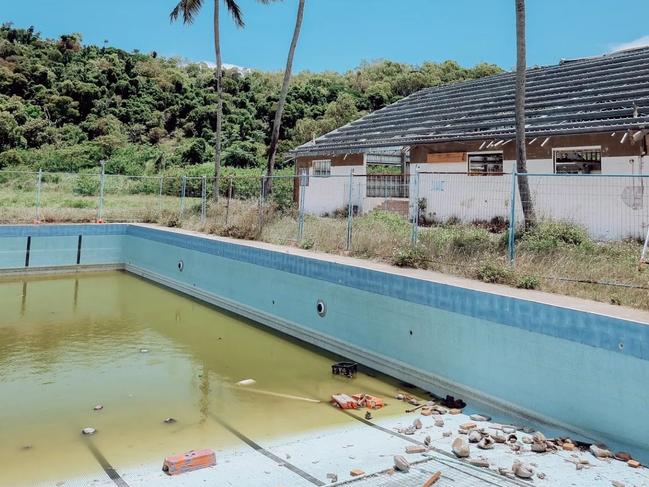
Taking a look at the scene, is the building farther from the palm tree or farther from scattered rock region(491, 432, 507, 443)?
scattered rock region(491, 432, 507, 443)

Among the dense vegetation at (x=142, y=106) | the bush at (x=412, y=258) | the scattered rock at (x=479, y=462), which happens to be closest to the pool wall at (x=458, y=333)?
the bush at (x=412, y=258)

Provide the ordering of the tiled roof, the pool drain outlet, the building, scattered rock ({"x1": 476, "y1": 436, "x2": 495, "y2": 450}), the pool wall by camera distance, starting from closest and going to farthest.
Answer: scattered rock ({"x1": 476, "y1": 436, "x2": 495, "y2": 450})
the pool wall
the pool drain outlet
the building
the tiled roof

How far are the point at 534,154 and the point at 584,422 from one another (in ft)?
34.7

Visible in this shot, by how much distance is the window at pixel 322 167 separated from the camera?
21527 millimetres

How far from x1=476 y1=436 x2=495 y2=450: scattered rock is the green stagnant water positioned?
5.35 ft

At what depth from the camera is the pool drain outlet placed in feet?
30.7

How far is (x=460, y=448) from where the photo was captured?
4980 mm

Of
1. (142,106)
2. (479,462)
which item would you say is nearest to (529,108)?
(479,462)

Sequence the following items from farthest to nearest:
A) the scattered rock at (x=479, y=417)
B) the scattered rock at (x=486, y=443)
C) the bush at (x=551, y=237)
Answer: the bush at (x=551, y=237) < the scattered rock at (x=479, y=417) < the scattered rock at (x=486, y=443)

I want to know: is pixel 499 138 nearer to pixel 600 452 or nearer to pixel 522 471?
pixel 600 452

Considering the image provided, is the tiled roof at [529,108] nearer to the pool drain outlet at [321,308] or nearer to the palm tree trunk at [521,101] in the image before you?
the palm tree trunk at [521,101]

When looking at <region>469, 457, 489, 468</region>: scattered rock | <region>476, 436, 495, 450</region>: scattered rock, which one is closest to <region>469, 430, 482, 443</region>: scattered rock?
<region>476, 436, 495, 450</region>: scattered rock

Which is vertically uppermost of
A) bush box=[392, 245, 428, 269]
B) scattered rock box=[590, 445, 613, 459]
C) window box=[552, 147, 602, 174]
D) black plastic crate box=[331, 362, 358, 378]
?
window box=[552, 147, 602, 174]

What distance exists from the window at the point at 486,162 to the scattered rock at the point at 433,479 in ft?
41.4
